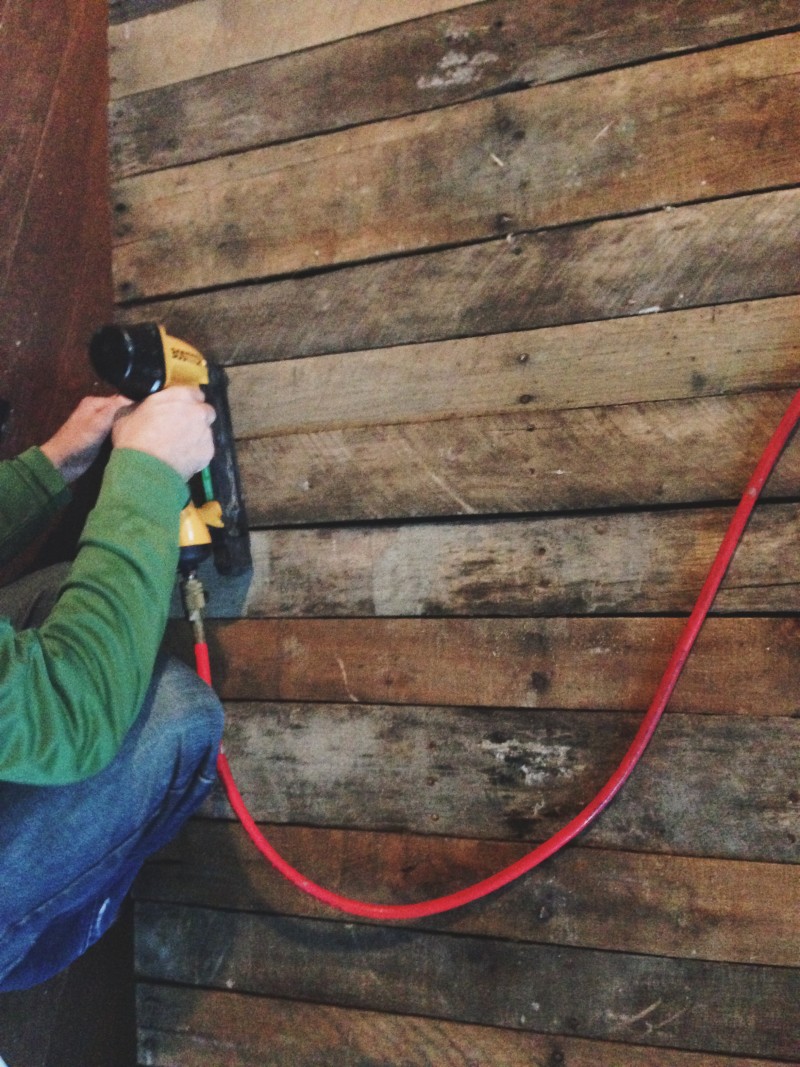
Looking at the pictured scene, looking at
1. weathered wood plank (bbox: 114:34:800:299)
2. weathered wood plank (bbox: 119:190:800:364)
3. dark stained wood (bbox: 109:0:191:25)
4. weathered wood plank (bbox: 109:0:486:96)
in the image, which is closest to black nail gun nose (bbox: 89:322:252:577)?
weathered wood plank (bbox: 119:190:800:364)

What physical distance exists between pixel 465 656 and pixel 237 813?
1.38ft

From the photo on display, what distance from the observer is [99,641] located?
955mm

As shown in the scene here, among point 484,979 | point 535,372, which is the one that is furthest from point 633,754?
point 535,372

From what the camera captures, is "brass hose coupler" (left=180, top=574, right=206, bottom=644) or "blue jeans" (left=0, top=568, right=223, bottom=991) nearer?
"blue jeans" (left=0, top=568, right=223, bottom=991)

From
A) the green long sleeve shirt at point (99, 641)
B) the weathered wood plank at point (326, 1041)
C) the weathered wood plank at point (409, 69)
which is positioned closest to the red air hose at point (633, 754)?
the weathered wood plank at point (326, 1041)

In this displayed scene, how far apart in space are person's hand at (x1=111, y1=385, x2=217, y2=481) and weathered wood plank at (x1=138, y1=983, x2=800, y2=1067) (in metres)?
0.86

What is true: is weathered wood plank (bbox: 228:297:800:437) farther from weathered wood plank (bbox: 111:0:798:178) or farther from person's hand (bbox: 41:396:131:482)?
weathered wood plank (bbox: 111:0:798:178)

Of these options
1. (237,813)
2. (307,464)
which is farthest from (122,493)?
(237,813)

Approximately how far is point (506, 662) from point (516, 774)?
0.54ft

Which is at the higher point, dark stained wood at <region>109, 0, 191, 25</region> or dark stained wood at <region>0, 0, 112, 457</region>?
dark stained wood at <region>109, 0, 191, 25</region>

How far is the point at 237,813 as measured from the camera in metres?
1.31

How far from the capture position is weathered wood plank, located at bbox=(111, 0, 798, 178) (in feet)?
4.14

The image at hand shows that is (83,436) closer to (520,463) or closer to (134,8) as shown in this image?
(520,463)

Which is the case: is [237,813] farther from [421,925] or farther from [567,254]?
[567,254]
